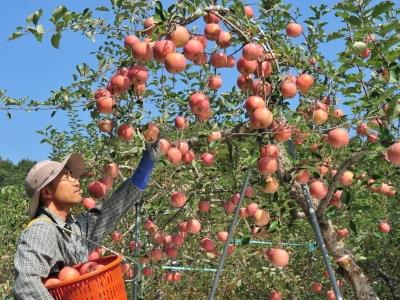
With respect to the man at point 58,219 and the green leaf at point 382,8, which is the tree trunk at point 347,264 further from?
the green leaf at point 382,8

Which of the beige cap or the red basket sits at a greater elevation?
the beige cap

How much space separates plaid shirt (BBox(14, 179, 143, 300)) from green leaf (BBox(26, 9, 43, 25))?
28.5 inches

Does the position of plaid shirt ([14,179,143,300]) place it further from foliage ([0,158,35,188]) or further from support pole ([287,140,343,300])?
foliage ([0,158,35,188])

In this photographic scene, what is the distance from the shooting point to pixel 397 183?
3.35 m

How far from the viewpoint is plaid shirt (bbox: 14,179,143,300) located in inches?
78.5

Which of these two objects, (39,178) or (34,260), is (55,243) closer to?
(34,260)

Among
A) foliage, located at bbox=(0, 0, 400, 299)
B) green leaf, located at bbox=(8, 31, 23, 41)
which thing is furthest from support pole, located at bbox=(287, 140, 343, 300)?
green leaf, located at bbox=(8, 31, 23, 41)

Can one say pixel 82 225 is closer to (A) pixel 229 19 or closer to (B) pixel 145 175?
(B) pixel 145 175

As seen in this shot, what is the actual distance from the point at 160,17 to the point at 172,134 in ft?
3.70

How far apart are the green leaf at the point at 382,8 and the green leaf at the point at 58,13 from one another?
1.00m

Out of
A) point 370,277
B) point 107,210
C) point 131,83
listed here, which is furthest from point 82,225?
point 370,277

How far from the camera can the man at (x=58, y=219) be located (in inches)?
80.7

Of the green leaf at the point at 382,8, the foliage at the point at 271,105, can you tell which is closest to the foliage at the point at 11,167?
the foliage at the point at 271,105

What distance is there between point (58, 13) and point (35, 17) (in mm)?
77
